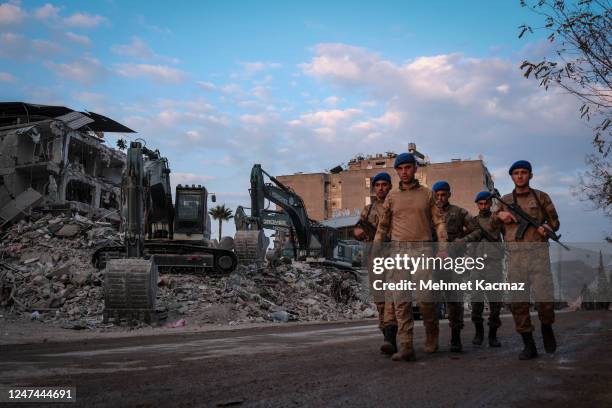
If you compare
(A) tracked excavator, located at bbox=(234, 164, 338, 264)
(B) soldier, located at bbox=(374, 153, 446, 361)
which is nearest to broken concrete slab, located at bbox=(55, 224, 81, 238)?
(A) tracked excavator, located at bbox=(234, 164, 338, 264)

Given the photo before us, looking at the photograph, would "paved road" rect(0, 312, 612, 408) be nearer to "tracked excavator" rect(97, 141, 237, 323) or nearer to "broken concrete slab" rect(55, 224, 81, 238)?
"tracked excavator" rect(97, 141, 237, 323)

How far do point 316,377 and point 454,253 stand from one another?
148 inches

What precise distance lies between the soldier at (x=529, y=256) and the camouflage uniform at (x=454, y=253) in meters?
0.88

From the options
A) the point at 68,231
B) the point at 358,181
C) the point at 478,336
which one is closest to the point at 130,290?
the point at 478,336

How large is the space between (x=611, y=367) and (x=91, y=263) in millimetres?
17595

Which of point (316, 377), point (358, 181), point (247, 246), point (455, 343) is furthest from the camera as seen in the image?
point (358, 181)

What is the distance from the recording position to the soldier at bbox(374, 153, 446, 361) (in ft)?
20.4

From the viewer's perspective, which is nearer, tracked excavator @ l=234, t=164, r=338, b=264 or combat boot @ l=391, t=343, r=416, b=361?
combat boot @ l=391, t=343, r=416, b=361

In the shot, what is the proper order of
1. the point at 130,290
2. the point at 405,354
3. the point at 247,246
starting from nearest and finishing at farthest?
1. the point at 405,354
2. the point at 130,290
3. the point at 247,246

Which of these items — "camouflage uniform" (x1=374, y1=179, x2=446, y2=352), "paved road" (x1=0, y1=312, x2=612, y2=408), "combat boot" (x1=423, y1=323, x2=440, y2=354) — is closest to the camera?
"paved road" (x1=0, y1=312, x2=612, y2=408)

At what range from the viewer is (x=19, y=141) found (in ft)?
128

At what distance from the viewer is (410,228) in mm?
6395

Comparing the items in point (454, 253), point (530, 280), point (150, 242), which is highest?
point (150, 242)

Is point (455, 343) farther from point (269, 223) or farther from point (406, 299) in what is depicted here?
point (269, 223)
